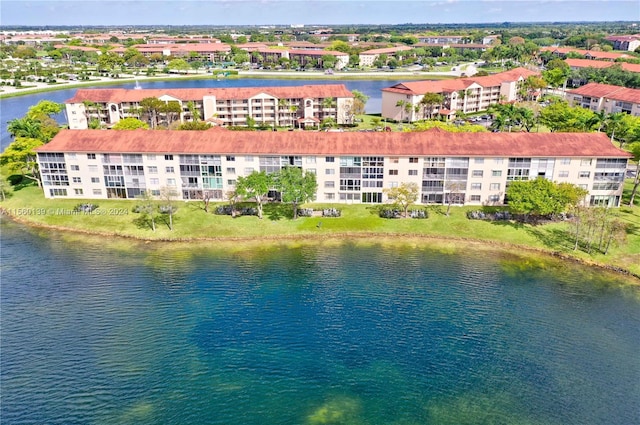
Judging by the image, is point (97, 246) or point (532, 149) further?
point (532, 149)

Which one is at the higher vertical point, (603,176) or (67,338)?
(603,176)

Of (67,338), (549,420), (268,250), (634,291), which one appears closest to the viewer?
(549,420)

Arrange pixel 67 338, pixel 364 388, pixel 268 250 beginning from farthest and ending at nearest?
pixel 268 250 → pixel 67 338 → pixel 364 388

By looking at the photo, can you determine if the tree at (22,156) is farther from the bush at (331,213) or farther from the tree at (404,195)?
the tree at (404,195)

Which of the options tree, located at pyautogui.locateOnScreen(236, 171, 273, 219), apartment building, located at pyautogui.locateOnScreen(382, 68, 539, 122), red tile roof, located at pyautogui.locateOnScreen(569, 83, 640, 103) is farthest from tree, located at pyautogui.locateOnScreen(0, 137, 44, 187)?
red tile roof, located at pyautogui.locateOnScreen(569, 83, 640, 103)

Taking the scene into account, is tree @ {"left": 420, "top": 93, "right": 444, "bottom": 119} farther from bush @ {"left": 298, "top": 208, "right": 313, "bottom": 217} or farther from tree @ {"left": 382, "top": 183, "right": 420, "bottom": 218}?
bush @ {"left": 298, "top": 208, "right": 313, "bottom": 217}

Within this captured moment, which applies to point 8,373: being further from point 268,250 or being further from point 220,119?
point 220,119

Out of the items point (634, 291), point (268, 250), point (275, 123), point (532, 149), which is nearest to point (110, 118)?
point (275, 123)
